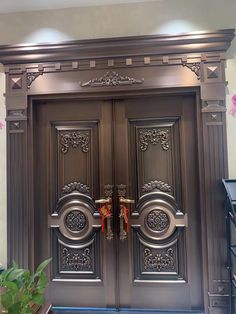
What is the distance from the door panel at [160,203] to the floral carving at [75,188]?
12.0 inches

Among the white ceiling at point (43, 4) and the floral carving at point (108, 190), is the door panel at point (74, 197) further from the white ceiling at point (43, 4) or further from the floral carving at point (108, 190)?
the white ceiling at point (43, 4)

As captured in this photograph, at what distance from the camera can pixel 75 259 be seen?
2.71m

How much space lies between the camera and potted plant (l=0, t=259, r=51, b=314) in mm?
1006

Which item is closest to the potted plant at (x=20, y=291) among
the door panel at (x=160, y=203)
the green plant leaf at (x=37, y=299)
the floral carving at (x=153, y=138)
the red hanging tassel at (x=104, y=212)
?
the green plant leaf at (x=37, y=299)

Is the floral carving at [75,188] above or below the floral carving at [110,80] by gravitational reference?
below

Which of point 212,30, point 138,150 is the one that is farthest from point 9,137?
point 212,30

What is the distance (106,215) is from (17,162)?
90cm

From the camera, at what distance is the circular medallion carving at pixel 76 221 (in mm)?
2705

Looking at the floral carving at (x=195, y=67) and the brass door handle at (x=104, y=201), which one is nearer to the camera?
the floral carving at (x=195, y=67)

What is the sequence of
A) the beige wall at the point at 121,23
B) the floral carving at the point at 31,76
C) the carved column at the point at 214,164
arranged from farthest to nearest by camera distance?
the floral carving at the point at 31,76, the beige wall at the point at 121,23, the carved column at the point at 214,164

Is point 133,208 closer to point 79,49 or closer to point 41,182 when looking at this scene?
point 41,182

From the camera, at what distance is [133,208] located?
105 inches

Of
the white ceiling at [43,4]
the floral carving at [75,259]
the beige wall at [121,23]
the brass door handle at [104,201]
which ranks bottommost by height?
the floral carving at [75,259]

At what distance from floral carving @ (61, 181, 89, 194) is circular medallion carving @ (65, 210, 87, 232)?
0.18 meters
